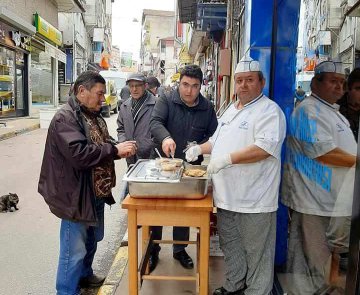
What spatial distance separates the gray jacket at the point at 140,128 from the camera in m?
4.45

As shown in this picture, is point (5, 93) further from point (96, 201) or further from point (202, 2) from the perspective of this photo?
point (96, 201)

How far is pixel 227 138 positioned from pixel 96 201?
123 centimetres

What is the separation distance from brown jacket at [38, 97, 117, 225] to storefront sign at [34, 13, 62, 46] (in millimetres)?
17776

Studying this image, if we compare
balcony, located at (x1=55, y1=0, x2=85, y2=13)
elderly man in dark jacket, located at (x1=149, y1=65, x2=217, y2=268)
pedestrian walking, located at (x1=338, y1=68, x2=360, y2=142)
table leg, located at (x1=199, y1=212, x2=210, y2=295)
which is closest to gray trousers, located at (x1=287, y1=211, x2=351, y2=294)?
pedestrian walking, located at (x1=338, y1=68, x2=360, y2=142)

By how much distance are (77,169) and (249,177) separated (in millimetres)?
1279

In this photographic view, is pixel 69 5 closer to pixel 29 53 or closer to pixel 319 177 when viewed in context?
pixel 29 53

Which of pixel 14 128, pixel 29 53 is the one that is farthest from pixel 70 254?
pixel 29 53

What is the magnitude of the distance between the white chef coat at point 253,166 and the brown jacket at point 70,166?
91 centimetres

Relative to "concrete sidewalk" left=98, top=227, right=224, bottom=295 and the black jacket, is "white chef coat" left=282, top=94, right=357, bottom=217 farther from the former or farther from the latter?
"concrete sidewalk" left=98, top=227, right=224, bottom=295

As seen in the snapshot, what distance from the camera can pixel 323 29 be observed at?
244cm

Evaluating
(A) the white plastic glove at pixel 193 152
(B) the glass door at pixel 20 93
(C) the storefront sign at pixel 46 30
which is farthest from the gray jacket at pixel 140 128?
(C) the storefront sign at pixel 46 30

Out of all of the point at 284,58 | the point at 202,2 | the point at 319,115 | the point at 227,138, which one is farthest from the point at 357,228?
the point at 202,2

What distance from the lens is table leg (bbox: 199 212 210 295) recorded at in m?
2.73

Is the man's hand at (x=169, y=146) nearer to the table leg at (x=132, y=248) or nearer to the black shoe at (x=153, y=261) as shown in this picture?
the table leg at (x=132, y=248)
